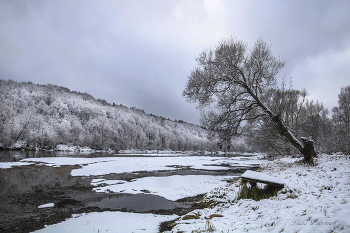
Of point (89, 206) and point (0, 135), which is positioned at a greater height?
point (0, 135)

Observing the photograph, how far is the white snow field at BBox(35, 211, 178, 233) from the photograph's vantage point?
19.7ft

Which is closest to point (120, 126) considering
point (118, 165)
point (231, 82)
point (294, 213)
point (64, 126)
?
point (64, 126)

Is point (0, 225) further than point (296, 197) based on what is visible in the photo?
Yes

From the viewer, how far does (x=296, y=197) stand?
609 cm

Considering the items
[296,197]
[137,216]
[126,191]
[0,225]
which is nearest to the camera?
[296,197]

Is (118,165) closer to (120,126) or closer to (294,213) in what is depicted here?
(294,213)

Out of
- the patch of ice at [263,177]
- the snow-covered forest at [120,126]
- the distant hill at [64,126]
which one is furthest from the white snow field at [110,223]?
the distant hill at [64,126]

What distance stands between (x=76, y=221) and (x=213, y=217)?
16.3 ft

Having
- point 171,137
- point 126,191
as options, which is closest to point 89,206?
point 126,191

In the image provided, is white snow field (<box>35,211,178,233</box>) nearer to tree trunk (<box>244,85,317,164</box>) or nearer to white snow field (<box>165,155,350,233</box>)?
white snow field (<box>165,155,350,233</box>)

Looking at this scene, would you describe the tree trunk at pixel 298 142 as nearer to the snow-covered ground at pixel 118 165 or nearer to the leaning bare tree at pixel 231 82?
the leaning bare tree at pixel 231 82

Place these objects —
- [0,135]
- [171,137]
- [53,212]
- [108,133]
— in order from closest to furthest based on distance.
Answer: [53,212] < [0,135] < [108,133] < [171,137]

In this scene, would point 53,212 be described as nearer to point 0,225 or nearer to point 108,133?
point 0,225

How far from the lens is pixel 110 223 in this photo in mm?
6555
